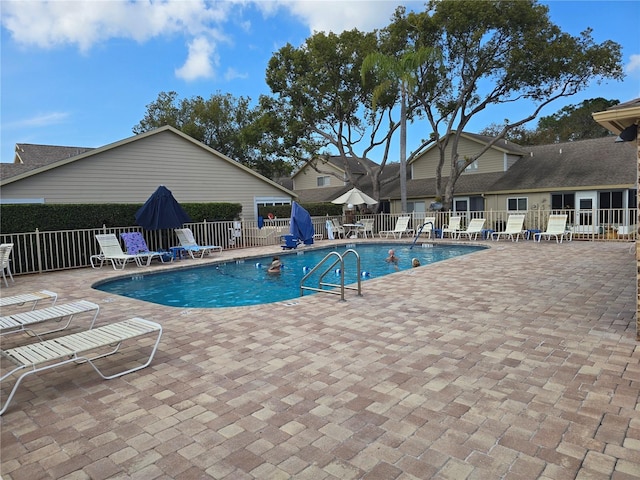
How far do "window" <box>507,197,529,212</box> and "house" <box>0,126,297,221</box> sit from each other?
12.0 m

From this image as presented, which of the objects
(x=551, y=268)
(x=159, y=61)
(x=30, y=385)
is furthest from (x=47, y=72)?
(x=551, y=268)

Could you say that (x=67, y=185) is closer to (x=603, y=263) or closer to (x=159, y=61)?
(x=159, y=61)

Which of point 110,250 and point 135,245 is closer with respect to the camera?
point 110,250

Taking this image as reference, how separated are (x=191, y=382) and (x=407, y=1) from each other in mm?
22633

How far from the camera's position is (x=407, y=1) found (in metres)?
21.0

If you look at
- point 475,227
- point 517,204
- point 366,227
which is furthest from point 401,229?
point 517,204

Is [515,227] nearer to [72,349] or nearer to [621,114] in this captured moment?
[621,114]

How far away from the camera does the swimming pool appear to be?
877cm

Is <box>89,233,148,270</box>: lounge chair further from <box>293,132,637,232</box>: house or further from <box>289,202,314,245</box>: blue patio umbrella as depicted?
<box>293,132,637,232</box>: house

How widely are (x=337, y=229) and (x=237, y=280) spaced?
9.33 meters

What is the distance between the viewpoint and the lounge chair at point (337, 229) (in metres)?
19.3

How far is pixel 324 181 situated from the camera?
32.9m

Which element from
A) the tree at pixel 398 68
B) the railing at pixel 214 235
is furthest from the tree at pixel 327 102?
the railing at pixel 214 235

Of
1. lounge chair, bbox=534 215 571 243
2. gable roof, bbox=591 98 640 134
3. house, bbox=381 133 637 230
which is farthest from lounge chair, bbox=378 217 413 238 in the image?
gable roof, bbox=591 98 640 134
